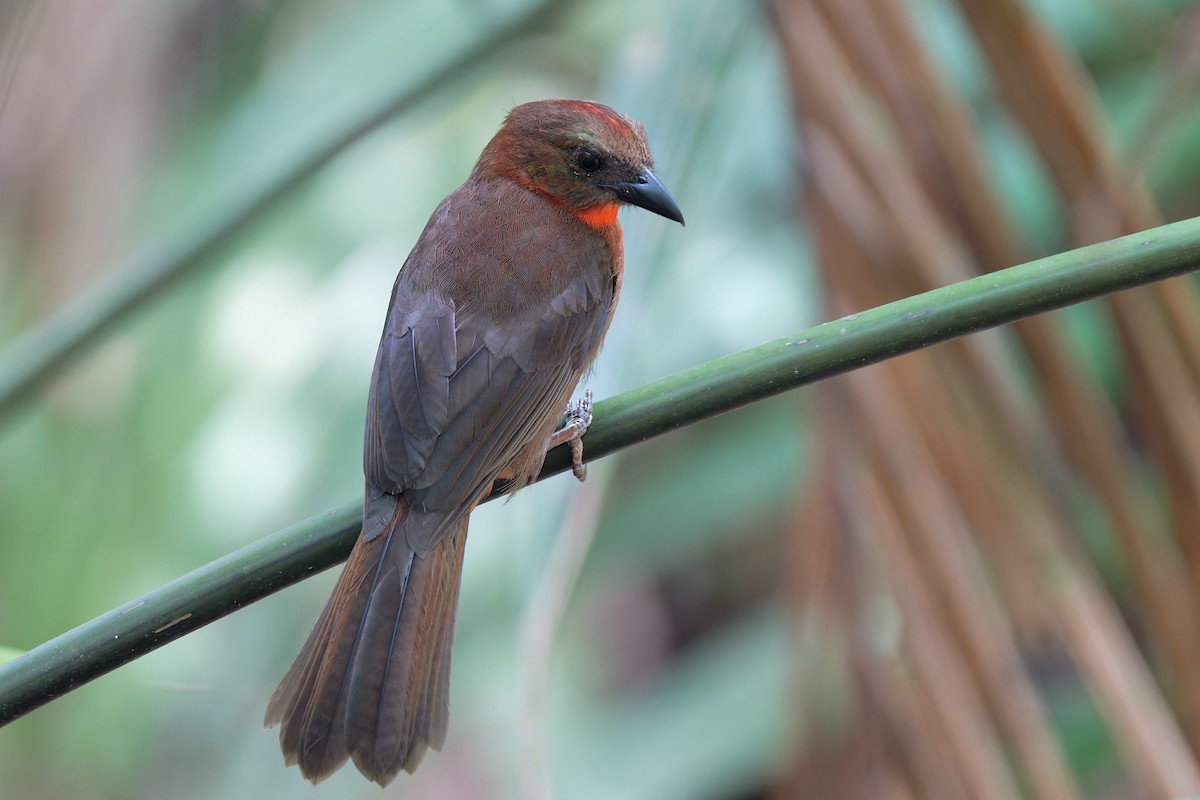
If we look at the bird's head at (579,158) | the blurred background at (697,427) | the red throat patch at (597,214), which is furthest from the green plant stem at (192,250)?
the red throat patch at (597,214)

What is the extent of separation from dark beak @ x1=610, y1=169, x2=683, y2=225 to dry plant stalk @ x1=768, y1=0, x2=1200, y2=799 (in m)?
0.28

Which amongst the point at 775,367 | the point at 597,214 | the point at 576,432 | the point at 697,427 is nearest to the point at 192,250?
the point at 576,432

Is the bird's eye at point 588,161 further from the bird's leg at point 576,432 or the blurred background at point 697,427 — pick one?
the bird's leg at point 576,432

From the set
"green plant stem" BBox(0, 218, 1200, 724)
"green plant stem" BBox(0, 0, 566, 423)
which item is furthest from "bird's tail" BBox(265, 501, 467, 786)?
"green plant stem" BBox(0, 0, 566, 423)

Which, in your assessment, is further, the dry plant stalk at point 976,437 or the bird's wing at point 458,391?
the bird's wing at point 458,391

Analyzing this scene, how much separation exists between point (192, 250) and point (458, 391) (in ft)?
1.84

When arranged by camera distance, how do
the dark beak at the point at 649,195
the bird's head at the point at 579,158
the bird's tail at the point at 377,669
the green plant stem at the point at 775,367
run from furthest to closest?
the bird's head at the point at 579,158
the dark beak at the point at 649,195
the bird's tail at the point at 377,669
the green plant stem at the point at 775,367

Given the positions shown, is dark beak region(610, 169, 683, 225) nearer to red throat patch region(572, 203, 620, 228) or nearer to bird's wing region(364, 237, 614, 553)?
red throat patch region(572, 203, 620, 228)

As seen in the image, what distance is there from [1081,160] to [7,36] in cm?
174

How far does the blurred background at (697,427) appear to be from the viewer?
2.20 m

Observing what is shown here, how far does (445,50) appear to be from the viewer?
2.64 metres

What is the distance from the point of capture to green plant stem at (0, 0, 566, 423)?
218cm

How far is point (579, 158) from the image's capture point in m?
2.87

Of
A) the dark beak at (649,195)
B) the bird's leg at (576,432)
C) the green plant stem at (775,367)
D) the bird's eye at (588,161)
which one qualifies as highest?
the bird's eye at (588,161)
